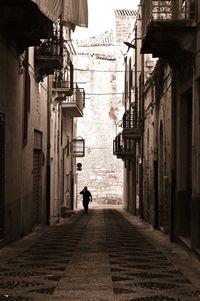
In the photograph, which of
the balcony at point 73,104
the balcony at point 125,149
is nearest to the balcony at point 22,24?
the balcony at point 73,104

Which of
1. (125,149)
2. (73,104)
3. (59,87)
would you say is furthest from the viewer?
(125,149)

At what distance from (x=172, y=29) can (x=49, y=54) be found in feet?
21.7

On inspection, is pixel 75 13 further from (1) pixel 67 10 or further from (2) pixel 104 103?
(2) pixel 104 103

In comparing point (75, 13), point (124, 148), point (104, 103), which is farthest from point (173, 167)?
point (104, 103)

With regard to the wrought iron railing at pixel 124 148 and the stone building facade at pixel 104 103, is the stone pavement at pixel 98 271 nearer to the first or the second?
the wrought iron railing at pixel 124 148

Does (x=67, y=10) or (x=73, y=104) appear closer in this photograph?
(x=67, y=10)

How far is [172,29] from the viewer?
551 inches

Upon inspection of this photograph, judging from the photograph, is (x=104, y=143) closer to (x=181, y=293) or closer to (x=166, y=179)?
(x=166, y=179)

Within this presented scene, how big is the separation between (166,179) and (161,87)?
3085 mm

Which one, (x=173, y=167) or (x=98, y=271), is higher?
(x=173, y=167)

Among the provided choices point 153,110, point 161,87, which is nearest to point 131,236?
point 161,87

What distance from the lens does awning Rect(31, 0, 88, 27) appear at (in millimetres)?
12945

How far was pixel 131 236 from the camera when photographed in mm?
17812

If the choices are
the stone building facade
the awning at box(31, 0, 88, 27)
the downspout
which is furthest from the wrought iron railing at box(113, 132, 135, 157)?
the downspout
